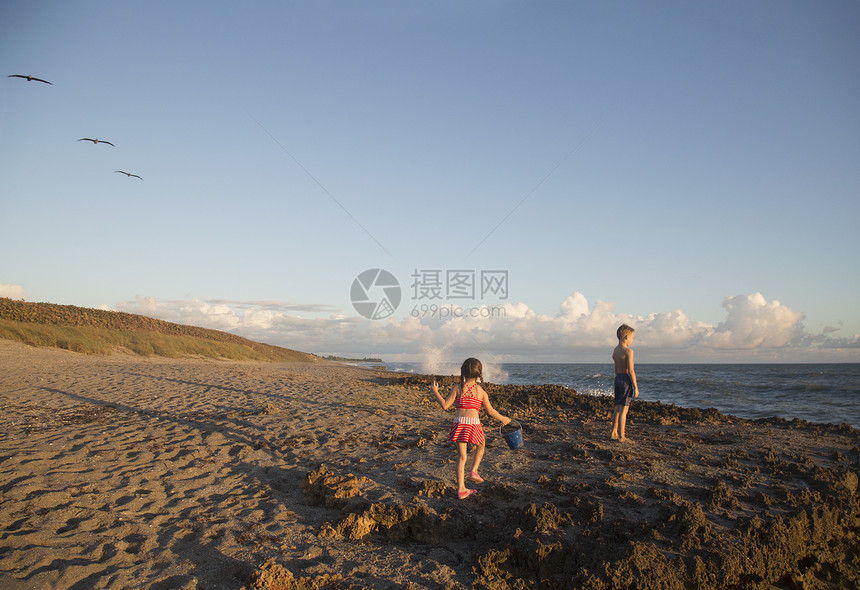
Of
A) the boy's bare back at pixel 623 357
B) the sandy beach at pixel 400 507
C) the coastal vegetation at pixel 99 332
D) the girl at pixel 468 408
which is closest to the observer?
the sandy beach at pixel 400 507

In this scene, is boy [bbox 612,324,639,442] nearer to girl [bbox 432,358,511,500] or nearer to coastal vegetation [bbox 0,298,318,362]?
girl [bbox 432,358,511,500]

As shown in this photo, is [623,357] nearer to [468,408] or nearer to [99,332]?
[468,408]

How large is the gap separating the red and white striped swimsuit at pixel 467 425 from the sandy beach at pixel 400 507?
1.87 feet

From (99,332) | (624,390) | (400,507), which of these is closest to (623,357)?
(624,390)

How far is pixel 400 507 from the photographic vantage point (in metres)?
4.27

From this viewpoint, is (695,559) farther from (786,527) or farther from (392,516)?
(392,516)

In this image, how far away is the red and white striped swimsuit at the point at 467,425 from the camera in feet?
16.3

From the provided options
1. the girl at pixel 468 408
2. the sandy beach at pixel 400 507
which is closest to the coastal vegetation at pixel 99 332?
the sandy beach at pixel 400 507

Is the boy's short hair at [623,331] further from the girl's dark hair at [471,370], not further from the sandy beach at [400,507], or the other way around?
the girl's dark hair at [471,370]

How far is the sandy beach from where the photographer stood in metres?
3.35

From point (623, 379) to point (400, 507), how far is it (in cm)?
475

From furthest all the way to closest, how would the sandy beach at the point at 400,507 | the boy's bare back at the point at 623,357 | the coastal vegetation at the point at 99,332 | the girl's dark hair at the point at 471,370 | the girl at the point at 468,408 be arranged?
the coastal vegetation at the point at 99,332
the boy's bare back at the point at 623,357
the girl's dark hair at the point at 471,370
the girl at the point at 468,408
the sandy beach at the point at 400,507

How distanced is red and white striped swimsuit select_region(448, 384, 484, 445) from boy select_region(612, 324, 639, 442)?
3406 millimetres

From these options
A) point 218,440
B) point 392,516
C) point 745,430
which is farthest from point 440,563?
point 745,430
